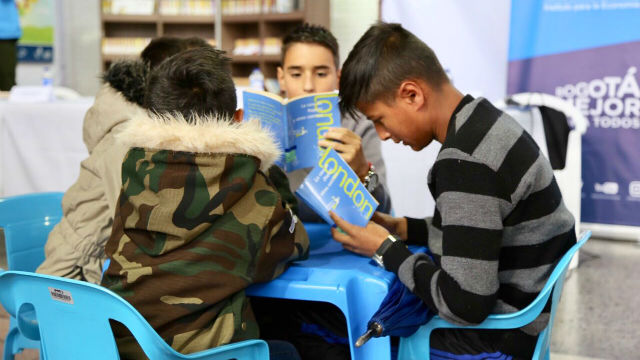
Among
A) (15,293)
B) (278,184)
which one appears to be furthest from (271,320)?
(15,293)

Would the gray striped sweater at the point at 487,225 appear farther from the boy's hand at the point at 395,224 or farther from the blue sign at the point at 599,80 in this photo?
the blue sign at the point at 599,80

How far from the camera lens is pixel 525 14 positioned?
4.31 m

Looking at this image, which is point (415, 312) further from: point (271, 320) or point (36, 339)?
point (36, 339)

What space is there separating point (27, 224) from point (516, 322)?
4.47 feet

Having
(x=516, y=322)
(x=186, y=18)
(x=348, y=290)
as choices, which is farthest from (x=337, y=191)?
(x=186, y=18)

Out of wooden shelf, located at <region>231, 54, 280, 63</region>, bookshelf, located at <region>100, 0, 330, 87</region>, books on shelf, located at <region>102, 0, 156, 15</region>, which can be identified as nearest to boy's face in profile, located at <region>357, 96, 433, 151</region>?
bookshelf, located at <region>100, 0, 330, 87</region>

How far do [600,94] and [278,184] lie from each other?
3278 mm

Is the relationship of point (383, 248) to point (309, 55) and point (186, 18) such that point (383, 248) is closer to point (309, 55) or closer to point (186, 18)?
point (309, 55)

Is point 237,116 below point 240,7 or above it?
below

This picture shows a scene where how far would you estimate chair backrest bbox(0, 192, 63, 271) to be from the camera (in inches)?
67.8

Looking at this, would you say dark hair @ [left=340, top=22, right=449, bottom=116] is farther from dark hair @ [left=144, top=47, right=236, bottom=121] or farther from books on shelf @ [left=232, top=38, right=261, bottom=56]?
books on shelf @ [left=232, top=38, right=261, bottom=56]

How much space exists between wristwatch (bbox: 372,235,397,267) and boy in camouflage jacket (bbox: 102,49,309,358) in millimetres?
190

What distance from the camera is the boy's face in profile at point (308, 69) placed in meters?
2.18

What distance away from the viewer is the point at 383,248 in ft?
4.17
